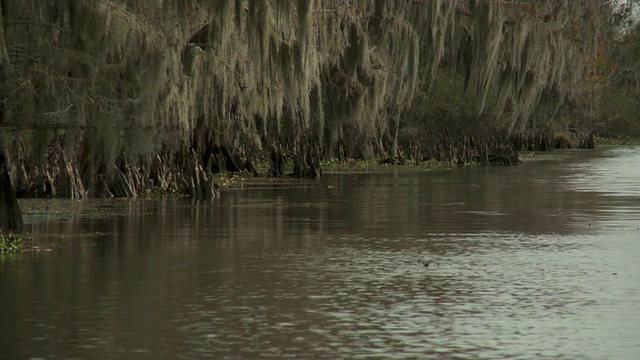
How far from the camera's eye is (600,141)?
4929 inches

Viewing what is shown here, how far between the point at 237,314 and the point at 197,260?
5.12 metres

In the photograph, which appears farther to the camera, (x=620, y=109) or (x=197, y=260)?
(x=620, y=109)

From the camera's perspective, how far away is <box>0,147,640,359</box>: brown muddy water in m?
11.3

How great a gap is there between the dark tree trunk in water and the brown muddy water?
38cm

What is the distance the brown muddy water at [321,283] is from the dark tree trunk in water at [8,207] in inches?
15.1

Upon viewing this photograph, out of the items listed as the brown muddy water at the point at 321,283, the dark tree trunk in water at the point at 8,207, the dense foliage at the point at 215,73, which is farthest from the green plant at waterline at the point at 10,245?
the dark tree trunk in water at the point at 8,207

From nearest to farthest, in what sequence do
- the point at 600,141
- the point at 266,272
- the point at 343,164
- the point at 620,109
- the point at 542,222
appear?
the point at 266,272, the point at 542,222, the point at 343,164, the point at 620,109, the point at 600,141

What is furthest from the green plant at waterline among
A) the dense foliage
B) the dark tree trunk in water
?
the dark tree trunk in water

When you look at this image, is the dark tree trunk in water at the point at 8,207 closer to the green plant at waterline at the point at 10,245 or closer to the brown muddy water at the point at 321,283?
the brown muddy water at the point at 321,283

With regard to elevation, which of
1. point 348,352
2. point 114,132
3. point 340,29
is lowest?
point 348,352

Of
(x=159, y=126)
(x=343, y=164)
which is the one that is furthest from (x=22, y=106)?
(x=343, y=164)

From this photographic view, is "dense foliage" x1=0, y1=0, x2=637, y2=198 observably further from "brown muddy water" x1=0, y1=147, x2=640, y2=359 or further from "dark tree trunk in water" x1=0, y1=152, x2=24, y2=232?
"brown muddy water" x1=0, y1=147, x2=640, y2=359

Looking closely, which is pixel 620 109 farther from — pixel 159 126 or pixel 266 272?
pixel 266 272

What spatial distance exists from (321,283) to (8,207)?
319 inches
